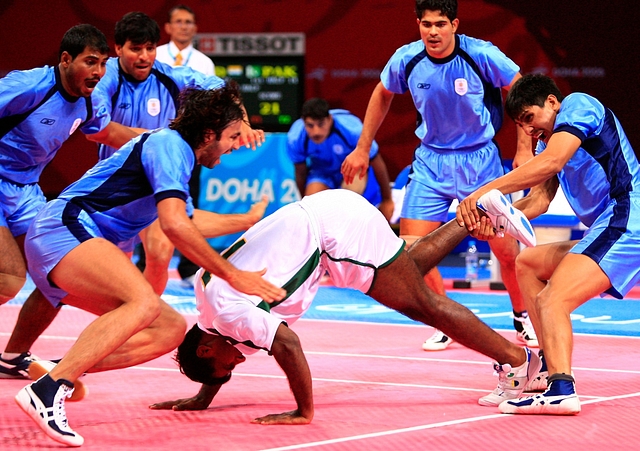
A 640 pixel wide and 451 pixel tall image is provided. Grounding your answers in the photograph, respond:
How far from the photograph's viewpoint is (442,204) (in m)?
7.43

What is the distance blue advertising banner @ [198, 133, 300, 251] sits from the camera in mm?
13289

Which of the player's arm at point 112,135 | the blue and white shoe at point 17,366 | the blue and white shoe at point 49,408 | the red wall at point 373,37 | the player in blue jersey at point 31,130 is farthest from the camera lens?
the red wall at point 373,37

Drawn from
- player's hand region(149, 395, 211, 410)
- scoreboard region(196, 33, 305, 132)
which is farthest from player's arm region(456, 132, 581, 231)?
scoreboard region(196, 33, 305, 132)

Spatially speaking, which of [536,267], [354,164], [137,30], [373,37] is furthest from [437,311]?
[373,37]

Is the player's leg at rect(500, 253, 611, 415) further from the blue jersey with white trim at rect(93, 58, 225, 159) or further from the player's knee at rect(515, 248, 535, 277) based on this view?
the blue jersey with white trim at rect(93, 58, 225, 159)

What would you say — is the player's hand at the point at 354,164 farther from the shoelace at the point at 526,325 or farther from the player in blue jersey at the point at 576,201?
the player in blue jersey at the point at 576,201

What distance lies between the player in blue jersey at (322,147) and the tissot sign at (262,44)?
12.8 ft

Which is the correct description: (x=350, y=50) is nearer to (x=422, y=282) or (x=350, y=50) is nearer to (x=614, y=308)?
(x=614, y=308)

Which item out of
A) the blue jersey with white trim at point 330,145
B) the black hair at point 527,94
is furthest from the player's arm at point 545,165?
the blue jersey with white trim at point 330,145

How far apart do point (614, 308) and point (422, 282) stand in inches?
199

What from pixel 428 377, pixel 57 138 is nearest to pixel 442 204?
pixel 428 377

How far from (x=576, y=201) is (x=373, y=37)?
10291 millimetres

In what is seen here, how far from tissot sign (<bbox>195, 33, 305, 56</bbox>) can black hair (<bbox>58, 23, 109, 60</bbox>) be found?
9921mm

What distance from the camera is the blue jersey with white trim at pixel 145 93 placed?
24.9ft
